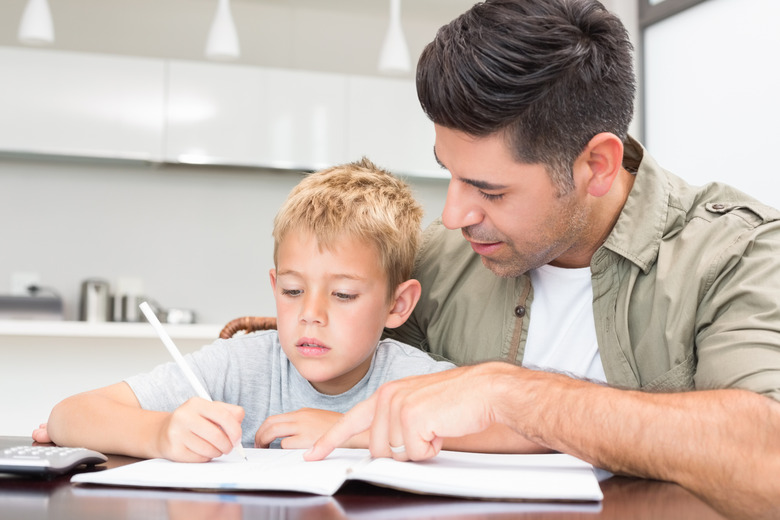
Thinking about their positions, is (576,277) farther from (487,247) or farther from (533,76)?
(533,76)

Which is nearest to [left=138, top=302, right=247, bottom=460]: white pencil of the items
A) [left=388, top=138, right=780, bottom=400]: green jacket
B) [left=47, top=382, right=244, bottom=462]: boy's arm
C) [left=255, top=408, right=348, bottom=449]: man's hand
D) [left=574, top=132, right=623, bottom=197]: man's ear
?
[left=47, top=382, right=244, bottom=462]: boy's arm

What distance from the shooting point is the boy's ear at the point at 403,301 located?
4.96 feet

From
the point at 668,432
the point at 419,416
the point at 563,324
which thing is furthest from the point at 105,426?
the point at 563,324

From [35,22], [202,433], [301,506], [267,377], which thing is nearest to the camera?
[301,506]

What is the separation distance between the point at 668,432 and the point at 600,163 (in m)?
0.62

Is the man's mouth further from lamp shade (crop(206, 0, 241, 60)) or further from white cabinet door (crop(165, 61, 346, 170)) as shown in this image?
white cabinet door (crop(165, 61, 346, 170))

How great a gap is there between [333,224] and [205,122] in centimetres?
328

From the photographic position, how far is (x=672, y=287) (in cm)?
135

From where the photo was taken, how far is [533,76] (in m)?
1.29

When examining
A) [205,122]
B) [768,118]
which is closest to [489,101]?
[768,118]

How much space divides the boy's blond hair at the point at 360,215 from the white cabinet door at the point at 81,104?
3046 millimetres

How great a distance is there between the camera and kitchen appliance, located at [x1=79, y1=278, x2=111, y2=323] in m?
4.52

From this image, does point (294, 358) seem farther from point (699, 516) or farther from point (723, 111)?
point (723, 111)

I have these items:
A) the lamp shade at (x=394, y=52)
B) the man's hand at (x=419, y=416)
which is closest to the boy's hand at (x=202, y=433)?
the man's hand at (x=419, y=416)
